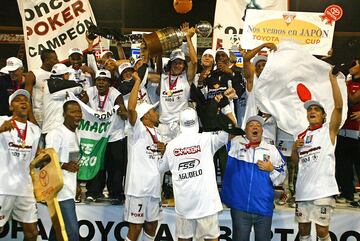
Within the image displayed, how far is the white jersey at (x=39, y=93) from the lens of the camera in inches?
327

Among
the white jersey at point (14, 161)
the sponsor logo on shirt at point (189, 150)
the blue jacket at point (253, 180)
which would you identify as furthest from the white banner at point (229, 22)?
the white jersey at point (14, 161)

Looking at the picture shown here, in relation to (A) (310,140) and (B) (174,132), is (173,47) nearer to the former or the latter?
(B) (174,132)

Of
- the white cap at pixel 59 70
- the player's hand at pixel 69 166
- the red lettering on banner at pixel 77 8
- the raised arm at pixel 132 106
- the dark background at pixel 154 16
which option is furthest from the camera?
the dark background at pixel 154 16

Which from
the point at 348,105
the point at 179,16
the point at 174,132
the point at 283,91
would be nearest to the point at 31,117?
the point at 174,132

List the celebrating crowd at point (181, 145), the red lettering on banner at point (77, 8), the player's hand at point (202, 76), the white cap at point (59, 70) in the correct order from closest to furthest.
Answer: the celebrating crowd at point (181, 145) → the white cap at point (59, 70) → the player's hand at point (202, 76) → the red lettering on banner at point (77, 8)

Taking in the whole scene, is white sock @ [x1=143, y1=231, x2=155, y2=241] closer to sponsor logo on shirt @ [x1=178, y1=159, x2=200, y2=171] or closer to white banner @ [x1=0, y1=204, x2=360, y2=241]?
white banner @ [x1=0, y1=204, x2=360, y2=241]

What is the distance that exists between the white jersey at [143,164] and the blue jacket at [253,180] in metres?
0.94

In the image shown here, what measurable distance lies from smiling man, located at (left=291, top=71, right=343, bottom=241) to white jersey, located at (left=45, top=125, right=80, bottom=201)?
246 centimetres

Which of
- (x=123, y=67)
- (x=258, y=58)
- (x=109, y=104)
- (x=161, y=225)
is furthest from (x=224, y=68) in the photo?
(x=161, y=225)

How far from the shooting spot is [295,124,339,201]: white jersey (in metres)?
6.54

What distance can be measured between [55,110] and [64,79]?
1.44ft

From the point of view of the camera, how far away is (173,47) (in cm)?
783

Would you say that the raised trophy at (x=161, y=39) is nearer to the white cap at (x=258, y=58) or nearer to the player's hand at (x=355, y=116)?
the white cap at (x=258, y=58)

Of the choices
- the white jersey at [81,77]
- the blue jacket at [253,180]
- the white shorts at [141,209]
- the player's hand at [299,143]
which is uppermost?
the white jersey at [81,77]
